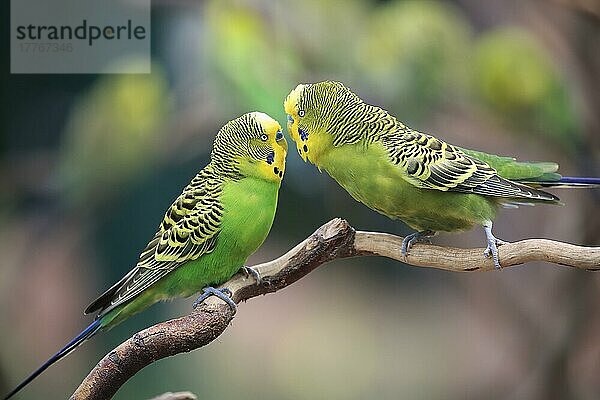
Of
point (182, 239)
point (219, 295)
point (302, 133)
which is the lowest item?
point (219, 295)

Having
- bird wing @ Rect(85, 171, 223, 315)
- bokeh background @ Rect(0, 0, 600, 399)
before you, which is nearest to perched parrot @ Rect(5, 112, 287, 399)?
bird wing @ Rect(85, 171, 223, 315)

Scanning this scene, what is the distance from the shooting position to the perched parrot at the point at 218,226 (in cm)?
145

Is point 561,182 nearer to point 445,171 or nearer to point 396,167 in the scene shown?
point 445,171

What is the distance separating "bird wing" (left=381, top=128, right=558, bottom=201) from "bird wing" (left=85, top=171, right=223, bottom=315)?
0.38 metres

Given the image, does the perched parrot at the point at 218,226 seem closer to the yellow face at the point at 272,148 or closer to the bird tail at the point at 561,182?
the yellow face at the point at 272,148

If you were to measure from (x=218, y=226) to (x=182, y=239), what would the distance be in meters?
0.08

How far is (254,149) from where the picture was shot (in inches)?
58.2

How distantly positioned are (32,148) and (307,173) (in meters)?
0.74

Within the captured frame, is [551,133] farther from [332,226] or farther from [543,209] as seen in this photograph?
[332,226]

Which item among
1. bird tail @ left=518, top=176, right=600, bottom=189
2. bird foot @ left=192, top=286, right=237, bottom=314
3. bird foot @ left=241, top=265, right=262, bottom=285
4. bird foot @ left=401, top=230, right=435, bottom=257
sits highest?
bird tail @ left=518, top=176, right=600, bottom=189

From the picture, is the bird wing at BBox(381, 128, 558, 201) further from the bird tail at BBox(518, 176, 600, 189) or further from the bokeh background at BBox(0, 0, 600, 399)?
the bokeh background at BBox(0, 0, 600, 399)

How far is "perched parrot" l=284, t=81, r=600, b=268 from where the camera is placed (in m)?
1.45

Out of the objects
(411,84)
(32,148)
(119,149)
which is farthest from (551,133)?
(32,148)

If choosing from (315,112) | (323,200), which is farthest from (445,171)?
(323,200)
